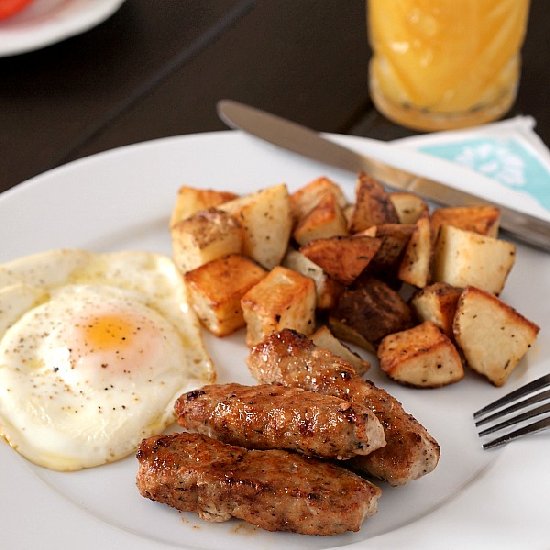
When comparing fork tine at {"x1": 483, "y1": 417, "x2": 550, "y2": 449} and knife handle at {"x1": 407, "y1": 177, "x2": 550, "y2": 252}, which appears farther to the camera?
knife handle at {"x1": 407, "y1": 177, "x2": 550, "y2": 252}

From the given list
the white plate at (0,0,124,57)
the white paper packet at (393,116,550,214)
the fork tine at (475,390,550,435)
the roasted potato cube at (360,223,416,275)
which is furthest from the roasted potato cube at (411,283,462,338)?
the white plate at (0,0,124,57)

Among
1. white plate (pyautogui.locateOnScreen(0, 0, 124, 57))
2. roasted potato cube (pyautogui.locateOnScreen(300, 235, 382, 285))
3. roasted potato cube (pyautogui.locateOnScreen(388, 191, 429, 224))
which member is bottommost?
roasted potato cube (pyautogui.locateOnScreen(388, 191, 429, 224))

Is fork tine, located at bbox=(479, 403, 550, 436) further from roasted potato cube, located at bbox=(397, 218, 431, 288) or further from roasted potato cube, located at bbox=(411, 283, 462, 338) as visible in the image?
roasted potato cube, located at bbox=(397, 218, 431, 288)

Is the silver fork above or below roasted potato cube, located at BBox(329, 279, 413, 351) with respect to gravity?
below

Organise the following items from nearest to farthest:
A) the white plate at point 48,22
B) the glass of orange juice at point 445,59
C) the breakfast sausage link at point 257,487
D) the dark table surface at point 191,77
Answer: the breakfast sausage link at point 257,487 < the glass of orange juice at point 445,59 < the dark table surface at point 191,77 < the white plate at point 48,22

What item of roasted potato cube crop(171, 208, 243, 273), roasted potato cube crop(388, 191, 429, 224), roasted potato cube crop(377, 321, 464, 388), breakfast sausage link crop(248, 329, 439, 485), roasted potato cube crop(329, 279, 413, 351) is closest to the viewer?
breakfast sausage link crop(248, 329, 439, 485)

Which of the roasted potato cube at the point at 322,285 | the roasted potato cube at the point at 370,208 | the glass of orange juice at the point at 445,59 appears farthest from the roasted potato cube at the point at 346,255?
the glass of orange juice at the point at 445,59

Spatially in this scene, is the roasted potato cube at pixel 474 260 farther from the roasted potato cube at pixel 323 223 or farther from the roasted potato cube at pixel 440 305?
the roasted potato cube at pixel 323 223
